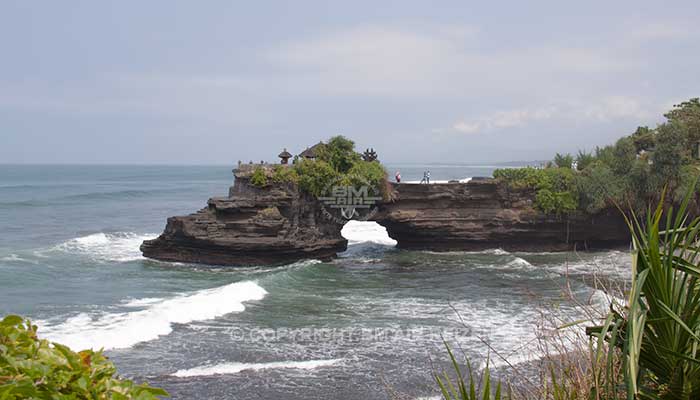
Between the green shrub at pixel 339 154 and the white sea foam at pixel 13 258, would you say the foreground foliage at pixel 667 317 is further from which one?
the white sea foam at pixel 13 258

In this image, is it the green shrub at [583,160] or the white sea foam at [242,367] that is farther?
the green shrub at [583,160]

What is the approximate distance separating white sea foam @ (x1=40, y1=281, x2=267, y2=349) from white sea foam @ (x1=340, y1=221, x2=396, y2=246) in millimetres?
14965

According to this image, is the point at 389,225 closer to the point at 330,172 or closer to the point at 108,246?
the point at 330,172

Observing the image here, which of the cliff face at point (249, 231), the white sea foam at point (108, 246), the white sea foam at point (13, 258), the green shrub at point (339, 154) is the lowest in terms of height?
the white sea foam at point (13, 258)

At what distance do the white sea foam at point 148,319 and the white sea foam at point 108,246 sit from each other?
34.8 feet

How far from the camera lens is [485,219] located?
29250 millimetres

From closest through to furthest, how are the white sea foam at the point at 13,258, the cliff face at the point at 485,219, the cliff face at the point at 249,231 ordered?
the cliff face at the point at 249,231
the white sea foam at the point at 13,258
the cliff face at the point at 485,219

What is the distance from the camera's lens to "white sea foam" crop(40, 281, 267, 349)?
15.3m

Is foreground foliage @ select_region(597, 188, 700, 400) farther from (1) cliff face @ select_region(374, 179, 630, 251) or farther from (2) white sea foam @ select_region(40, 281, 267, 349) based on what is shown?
(1) cliff face @ select_region(374, 179, 630, 251)

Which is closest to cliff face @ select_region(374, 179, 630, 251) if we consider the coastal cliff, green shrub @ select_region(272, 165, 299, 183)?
the coastal cliff

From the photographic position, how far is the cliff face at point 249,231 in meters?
26.4

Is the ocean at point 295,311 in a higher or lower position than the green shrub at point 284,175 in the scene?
lower

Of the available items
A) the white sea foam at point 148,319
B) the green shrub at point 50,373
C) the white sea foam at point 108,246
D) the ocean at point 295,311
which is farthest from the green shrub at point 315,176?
the green shrub at point 50,373

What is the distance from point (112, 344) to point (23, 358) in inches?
531
